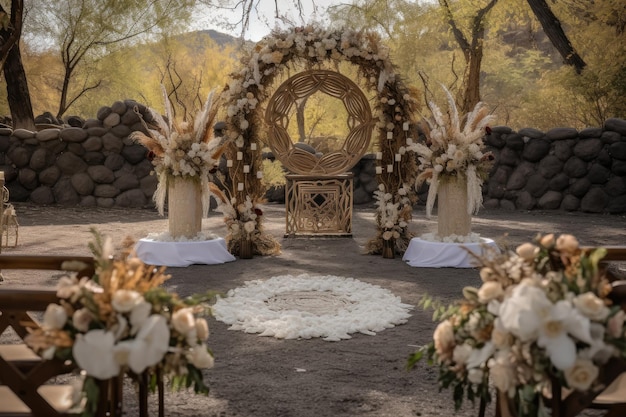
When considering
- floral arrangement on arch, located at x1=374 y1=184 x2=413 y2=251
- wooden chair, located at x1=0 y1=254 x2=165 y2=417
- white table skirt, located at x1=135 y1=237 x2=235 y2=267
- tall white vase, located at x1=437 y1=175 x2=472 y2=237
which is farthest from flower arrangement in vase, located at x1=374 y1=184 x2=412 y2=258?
wooden chair, located at x1=0 y1=254 x2=165 y2=417

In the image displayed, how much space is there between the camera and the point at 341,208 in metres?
10.7

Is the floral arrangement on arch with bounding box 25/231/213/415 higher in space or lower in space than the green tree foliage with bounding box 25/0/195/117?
lower

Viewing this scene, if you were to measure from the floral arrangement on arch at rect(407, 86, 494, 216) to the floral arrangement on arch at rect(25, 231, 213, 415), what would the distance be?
6266mm

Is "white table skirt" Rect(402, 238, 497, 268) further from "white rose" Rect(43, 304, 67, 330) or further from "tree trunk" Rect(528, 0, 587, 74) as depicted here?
"tree trunk" Rect(528, 0, 587, 74)

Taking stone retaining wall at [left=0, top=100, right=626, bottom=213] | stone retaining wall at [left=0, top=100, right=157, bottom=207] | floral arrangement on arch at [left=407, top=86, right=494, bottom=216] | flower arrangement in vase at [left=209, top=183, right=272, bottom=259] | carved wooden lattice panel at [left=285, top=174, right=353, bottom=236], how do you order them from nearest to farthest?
1. floral arrangement on arch at [left=407, top=86, right=494, bottom=216]
2. flower arrangement in vase at [left=209, top=183, right=272, bottom=259]
3. carved wooden lattice panel at [left=285, top=174, right=353, bottom=236]
4. stone retaining wall at [left=0, top=100, right=626, bottom=213]
5. stone retaining wall at [left=0, top=100, right=157, bottom=207]

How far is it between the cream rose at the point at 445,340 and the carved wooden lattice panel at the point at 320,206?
7916 mm

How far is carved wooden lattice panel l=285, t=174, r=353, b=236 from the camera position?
1043 centimetres

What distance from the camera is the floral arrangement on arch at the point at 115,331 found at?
6.81 feet

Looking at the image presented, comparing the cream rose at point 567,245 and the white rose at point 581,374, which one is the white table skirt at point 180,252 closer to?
the cream rose at point 567,245

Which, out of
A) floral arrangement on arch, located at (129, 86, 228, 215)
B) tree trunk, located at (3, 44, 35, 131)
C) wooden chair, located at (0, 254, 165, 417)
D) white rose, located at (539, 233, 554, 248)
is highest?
tree trunk, located at (3, 44, 35, 131)

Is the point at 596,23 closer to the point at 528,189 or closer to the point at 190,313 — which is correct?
the point at 528,189

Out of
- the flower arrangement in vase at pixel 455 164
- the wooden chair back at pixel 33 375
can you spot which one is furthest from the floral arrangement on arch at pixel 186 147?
the wooden chair back at pixel 33 375

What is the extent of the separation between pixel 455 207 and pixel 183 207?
10.6ft

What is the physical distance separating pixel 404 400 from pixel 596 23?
15.5 meters
